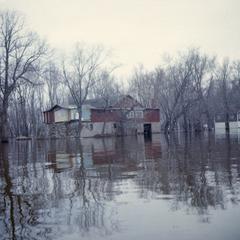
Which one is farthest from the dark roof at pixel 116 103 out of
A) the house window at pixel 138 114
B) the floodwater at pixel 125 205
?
the floodwater at pixel 125 205

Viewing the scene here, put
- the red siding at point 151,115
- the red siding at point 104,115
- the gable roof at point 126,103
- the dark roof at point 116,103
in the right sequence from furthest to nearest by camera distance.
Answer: the red siding at point 151,115, the gable roof at point 126,103, the dark roof at point 116,103, the red siding at point 104,115

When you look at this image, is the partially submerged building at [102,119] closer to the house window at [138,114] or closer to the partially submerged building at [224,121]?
the house window at [138,114]

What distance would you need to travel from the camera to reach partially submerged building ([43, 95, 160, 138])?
7131cm

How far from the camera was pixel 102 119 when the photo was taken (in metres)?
72.5

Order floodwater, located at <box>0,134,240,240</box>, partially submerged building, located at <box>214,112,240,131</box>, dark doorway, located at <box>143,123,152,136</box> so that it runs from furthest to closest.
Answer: partially submerged building, located at <box>214,112,240,131</box>
dark doorway, located at <box>143,123,152,136</box>
floodwater, located at <box>0,134,240,240</box>

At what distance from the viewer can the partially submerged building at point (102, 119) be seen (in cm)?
7131

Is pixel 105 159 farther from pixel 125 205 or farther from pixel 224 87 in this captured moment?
pixel 224 87

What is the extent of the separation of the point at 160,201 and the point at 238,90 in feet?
273

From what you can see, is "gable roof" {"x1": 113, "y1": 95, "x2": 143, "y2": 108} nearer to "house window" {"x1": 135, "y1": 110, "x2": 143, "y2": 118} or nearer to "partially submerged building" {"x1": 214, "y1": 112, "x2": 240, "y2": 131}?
"house window" {"x1": 135, "y1": 110, "x2": 143, "y2": 118}

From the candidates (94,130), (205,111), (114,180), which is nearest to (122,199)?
(114,180)

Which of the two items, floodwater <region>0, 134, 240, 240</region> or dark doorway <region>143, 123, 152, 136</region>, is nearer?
floodwater <region>0, 134, 240, 240</region>

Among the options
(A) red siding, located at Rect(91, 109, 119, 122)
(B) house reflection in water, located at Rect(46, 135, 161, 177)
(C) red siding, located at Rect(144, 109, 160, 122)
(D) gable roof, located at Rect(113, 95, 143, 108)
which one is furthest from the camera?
(C) red siding, located at Rect(144, 109, 160, 122)

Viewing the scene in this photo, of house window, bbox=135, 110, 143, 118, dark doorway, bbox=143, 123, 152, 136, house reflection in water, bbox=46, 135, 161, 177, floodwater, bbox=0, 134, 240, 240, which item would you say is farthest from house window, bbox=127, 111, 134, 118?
floodwater, bbox=0, 134, 240, 240

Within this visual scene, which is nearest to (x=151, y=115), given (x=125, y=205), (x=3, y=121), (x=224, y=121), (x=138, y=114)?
(x=138, y=114)
